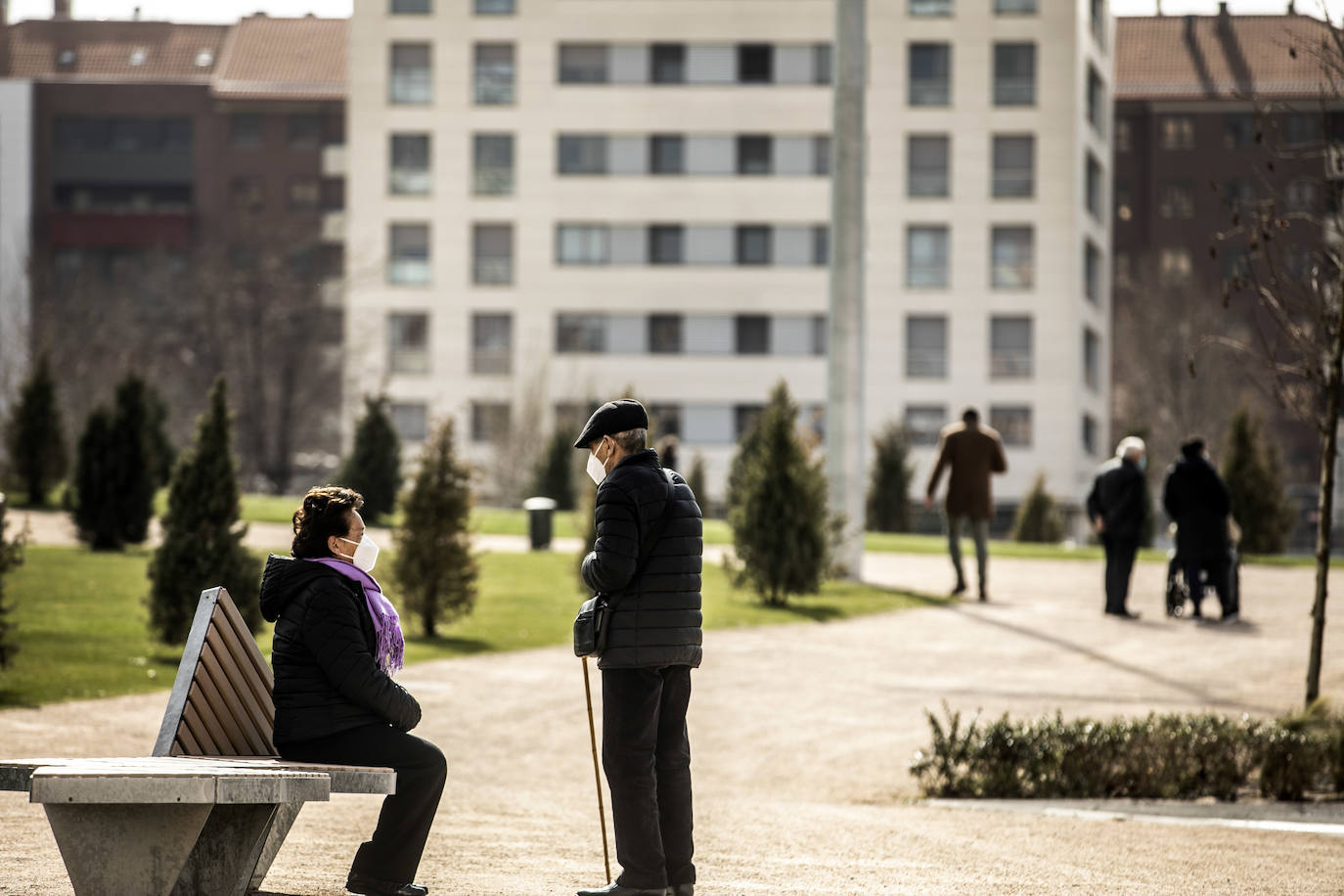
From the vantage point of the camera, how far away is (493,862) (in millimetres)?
7430

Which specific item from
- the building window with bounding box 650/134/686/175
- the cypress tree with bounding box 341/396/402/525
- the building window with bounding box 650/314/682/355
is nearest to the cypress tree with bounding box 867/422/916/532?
the cypress tree with bounding box 341/396/402/525

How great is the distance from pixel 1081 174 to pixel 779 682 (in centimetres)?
4921

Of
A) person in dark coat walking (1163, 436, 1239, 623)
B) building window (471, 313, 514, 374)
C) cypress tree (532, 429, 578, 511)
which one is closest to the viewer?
person in dark coat walking (1163, 436, 1239, 623)

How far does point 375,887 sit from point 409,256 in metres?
57.6

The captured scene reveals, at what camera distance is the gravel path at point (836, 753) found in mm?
7352

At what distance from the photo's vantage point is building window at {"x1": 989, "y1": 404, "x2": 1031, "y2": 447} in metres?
60.7

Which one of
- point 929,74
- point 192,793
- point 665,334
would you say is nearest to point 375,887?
point 192,793

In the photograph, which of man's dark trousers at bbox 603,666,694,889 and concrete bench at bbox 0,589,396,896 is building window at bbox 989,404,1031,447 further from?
concrete bench at bbox 0,589,396,896

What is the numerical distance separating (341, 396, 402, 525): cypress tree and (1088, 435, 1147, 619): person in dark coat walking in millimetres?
16780

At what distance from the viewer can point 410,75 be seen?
62000 mm

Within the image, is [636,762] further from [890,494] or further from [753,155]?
[753,155]

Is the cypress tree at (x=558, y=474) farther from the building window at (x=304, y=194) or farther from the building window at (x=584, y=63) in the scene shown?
the building window at (x=304, y=194)

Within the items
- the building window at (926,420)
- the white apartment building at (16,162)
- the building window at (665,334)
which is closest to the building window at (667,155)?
the building window at (665,334)

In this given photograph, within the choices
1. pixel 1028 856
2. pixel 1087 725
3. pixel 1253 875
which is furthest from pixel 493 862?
pixel 1087 725
